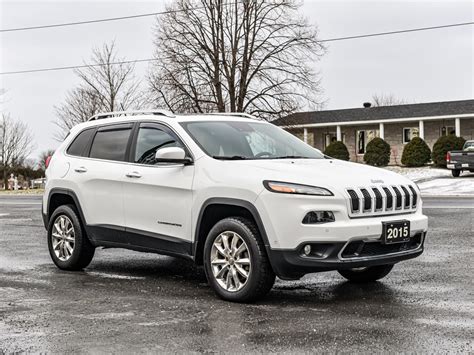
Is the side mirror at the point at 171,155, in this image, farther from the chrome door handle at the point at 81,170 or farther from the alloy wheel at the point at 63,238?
the alloy wheel at the point at 63,238

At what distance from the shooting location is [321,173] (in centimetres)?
643

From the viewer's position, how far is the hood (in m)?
6.28

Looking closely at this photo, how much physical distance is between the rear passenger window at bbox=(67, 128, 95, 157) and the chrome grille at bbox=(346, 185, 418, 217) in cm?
379

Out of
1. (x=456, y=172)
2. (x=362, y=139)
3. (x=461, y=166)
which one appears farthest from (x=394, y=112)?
(x=461, y=166)

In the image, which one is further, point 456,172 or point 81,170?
point 456,172

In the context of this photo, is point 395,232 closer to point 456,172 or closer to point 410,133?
point 456,172

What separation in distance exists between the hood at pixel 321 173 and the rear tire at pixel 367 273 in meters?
1.08

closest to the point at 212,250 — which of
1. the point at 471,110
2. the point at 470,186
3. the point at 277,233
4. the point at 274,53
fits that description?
the point at 277,233

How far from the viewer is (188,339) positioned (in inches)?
205

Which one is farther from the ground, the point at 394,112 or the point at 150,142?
the point at 394,112

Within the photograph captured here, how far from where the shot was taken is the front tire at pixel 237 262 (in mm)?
6324

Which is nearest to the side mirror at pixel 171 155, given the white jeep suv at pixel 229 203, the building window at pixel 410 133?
the white jeep suv at pixel 229 203

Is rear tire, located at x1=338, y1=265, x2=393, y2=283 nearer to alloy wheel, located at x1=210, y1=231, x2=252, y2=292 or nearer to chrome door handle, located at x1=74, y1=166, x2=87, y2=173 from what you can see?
alloy wheel, located at x1=210, y1=231, x2=252, y2=292

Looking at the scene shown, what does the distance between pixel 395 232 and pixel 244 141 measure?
1919 millimetres
